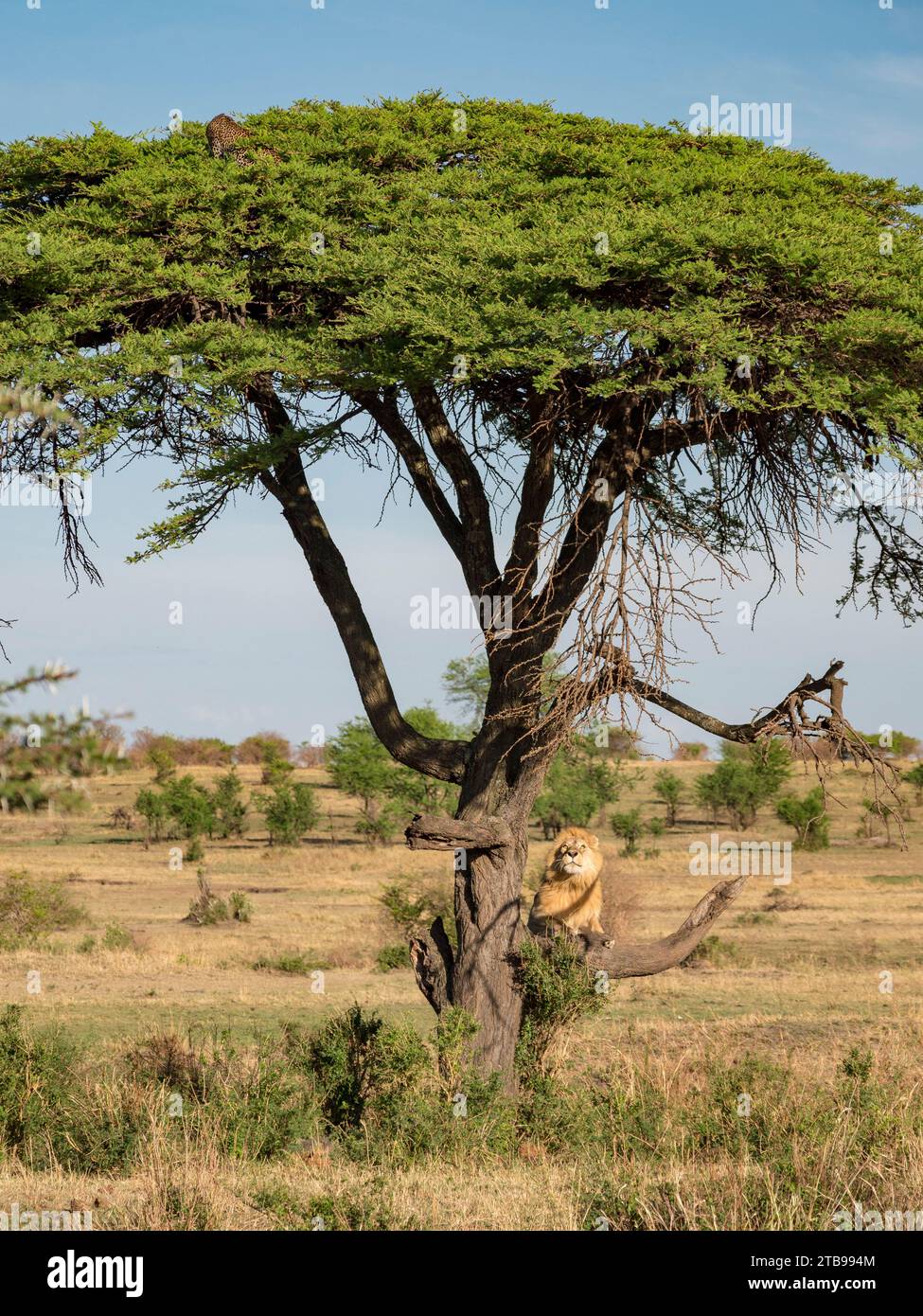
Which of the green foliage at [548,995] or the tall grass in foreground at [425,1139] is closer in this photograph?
the tall grass in foreground at [425,1139]

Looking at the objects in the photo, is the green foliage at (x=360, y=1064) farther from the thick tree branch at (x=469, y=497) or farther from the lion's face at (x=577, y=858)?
the thick tree branch at (x=469, y=497)

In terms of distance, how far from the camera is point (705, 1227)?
622 cm

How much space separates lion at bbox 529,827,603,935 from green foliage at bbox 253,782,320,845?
3513cm

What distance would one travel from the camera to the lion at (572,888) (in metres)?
11.8

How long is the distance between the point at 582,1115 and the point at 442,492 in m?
4.64

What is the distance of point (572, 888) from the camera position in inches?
468

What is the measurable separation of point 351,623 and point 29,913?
1684cm

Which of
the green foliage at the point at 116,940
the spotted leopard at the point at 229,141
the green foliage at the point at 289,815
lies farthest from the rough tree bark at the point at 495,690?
the green foliage at the point at 289,815

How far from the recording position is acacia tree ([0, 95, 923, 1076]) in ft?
27.1

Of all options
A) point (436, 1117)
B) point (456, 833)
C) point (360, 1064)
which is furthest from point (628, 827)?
point (436, 1117)

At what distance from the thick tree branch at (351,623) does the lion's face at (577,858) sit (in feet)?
6.92

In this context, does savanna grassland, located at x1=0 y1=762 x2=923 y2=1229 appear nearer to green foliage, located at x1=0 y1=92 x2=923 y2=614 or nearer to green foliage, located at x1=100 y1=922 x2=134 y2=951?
green foliage, located at x1=0 y1=92 x2=923 y2=614

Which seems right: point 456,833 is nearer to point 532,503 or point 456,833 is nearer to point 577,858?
point 532,503
